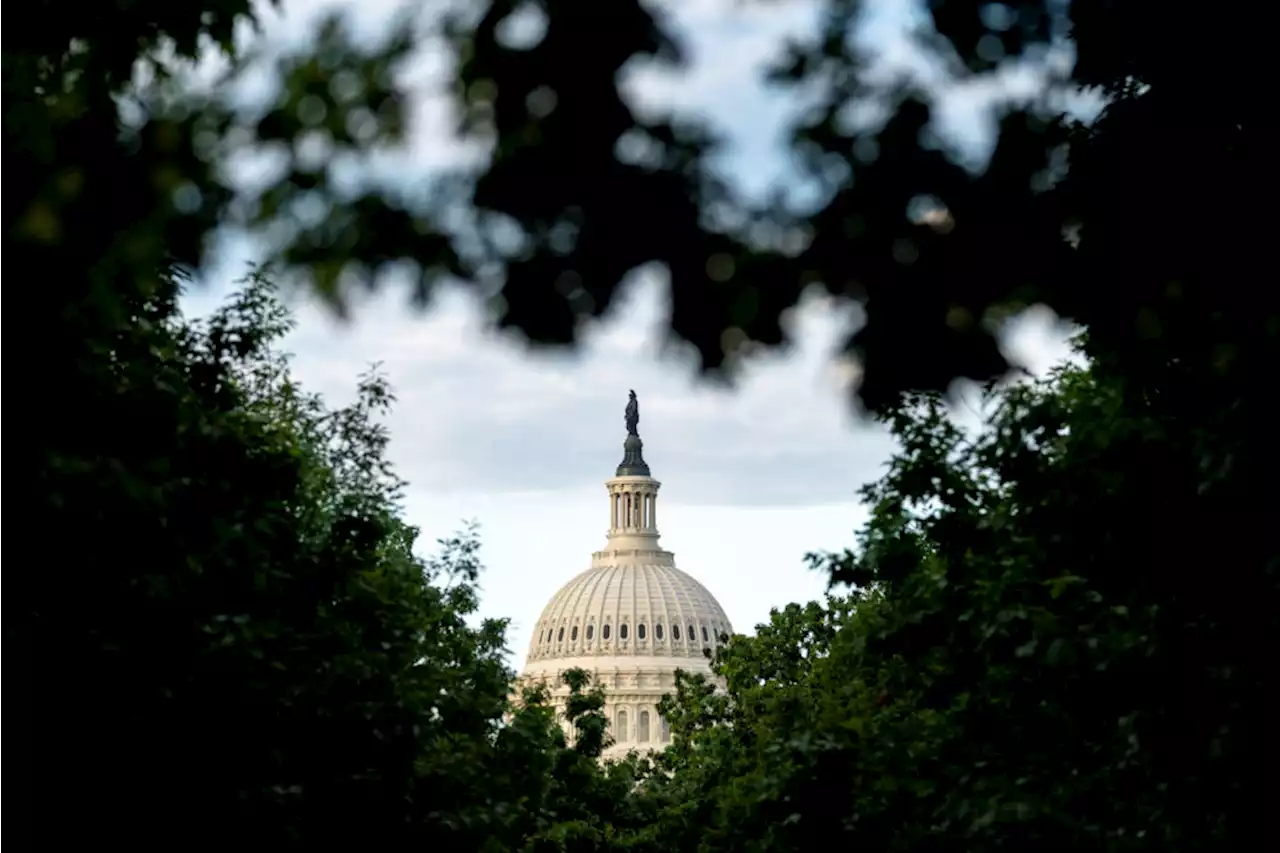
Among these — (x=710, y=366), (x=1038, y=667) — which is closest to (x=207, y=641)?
(x=1038, y=667)

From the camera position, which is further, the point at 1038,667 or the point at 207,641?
the point at 1038,667

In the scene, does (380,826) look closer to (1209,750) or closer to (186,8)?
(1209,750)

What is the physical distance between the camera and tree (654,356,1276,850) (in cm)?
1639

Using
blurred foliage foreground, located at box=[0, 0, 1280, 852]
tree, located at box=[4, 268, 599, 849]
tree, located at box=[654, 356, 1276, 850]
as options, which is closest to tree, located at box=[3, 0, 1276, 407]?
blurred foliage foreground, located at box=[0, 0, 1280, 852]

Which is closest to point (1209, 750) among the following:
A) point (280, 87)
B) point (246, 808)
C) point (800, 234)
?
point (246, 808)

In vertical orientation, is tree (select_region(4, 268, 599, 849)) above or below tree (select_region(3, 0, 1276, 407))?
above

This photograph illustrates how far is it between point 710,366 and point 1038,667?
49.5 ft

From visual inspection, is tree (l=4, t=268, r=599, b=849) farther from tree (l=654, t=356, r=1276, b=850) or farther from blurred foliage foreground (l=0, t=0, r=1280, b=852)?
tree (l=654, t=356, r=1276, b=850)

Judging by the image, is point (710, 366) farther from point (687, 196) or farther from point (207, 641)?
point (207, 641)

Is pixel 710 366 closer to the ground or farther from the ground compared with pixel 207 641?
closer to the ground

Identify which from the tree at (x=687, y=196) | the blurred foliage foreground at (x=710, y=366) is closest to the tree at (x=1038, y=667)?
the blurred foliage foreground at (x=710, y=366)

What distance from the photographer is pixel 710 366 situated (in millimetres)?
6914

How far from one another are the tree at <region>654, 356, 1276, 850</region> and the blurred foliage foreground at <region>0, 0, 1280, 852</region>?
2.5 inches

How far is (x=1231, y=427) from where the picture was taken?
13.2 metres
